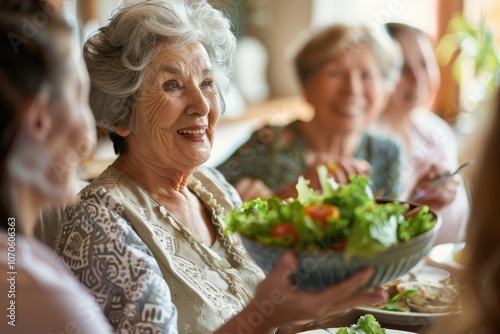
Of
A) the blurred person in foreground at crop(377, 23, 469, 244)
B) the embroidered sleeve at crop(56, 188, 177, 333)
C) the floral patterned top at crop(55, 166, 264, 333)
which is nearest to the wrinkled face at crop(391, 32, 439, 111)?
the blurred person in foreground at crop(377, 23, 469, 244)

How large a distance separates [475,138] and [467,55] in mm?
3485

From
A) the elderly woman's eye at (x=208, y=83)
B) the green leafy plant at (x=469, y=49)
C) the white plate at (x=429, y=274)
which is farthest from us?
the green leafy plant at (x=469, y=49)

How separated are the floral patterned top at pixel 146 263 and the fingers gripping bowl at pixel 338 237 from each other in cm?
27

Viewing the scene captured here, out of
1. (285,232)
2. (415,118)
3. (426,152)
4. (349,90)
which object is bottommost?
(426,152)

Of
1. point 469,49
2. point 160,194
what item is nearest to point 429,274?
point 160,194

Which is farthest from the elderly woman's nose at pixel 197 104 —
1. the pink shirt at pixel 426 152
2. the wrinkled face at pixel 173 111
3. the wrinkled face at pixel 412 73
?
the wrinkled face at pixel 412 73

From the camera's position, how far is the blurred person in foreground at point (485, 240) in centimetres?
100

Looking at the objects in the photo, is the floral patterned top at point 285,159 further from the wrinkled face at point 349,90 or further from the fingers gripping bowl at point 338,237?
the fingers gripping bowl at point 338,237

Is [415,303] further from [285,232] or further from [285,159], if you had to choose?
[285,159]

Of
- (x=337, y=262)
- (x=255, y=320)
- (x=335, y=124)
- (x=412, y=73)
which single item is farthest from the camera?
(x=412, y=73)

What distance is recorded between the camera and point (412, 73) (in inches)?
132

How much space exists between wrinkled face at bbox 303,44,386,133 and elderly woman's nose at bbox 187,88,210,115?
4.41 feet

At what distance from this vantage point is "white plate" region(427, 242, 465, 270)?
202cm

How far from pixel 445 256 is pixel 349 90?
1.00m
